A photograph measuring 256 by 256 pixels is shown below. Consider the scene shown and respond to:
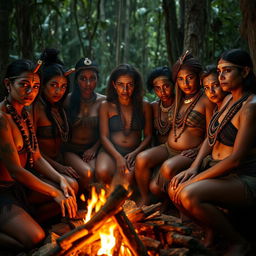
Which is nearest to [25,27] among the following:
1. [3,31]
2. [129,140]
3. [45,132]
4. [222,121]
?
[3,31]

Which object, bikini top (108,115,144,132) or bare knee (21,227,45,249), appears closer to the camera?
bare knee (21,227,45,249)

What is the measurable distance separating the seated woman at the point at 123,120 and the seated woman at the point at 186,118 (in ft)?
1.74

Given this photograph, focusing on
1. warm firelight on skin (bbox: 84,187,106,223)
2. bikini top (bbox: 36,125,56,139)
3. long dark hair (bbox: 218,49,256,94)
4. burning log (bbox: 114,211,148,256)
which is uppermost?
long dark hair (bbox: 218,49,256,94)

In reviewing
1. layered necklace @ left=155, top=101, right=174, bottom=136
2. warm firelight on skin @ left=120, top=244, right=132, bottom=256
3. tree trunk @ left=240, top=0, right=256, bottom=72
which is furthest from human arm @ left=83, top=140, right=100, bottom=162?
tree trunk @ left=240, top=0, right=256, bottom=72

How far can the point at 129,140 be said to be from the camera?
4.56 meters

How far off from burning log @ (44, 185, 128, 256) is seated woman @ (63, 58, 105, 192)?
1.90m

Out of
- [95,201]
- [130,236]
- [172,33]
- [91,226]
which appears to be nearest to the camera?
[91,226]

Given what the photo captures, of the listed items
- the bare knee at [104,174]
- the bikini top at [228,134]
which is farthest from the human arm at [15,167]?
the bikini top at [228,134]

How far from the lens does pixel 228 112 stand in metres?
3.25

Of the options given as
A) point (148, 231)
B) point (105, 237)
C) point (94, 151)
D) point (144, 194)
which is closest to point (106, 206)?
point (105, 237)

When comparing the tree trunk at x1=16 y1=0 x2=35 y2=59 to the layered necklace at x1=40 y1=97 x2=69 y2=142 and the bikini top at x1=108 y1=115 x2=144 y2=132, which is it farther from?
the bikini top at x1=108 y1=115 x2=144 y2=132

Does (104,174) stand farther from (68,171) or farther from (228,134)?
(228,134)

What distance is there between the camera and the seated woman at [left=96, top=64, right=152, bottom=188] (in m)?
4.41

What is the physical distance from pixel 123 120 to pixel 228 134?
5.60 ft
